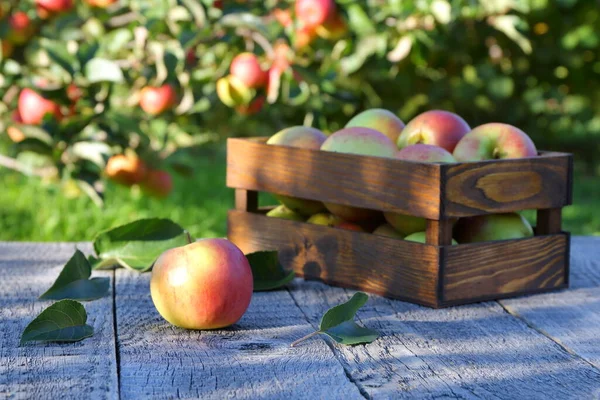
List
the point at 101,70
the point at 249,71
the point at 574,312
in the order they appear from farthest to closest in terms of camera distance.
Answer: the point at 249,71 < the point at 101,70 < the point at 574,312

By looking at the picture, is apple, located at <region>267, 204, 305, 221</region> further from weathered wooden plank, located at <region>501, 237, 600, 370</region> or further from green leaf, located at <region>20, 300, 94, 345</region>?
green leaf, located at <region>20, 300, 94, 345</region>

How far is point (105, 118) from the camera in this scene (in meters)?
2.62

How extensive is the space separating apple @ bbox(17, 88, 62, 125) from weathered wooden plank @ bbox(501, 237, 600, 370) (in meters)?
1.44

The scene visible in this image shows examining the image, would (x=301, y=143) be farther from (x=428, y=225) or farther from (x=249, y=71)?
(x=249, y=71)

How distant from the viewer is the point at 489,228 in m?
1.55

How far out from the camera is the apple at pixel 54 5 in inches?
106

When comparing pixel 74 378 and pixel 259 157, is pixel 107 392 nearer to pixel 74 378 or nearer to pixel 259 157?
pixel 74 378

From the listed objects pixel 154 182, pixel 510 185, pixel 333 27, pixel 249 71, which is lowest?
pixel 154 182

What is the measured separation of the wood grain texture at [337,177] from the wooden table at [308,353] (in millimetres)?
158

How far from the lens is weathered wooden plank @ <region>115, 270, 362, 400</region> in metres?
0.98

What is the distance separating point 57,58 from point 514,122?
3.13m

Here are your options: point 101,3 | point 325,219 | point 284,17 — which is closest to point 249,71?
point 284,17

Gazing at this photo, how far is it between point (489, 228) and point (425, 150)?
0.18 meters

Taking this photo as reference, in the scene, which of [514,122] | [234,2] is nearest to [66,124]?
[234,2]
